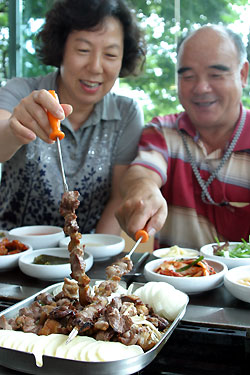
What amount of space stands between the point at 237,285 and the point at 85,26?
165cm

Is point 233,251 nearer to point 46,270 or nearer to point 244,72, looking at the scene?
point 46,270

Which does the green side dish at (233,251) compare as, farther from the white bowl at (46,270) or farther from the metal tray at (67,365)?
the metal tray at (67,365)

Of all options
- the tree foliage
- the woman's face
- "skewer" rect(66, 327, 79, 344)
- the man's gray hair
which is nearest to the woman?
the woman's face

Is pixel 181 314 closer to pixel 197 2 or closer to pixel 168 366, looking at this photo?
pixel 168 366

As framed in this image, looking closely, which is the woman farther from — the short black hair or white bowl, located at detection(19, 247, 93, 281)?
white bowl, located at detection(19, 247, 93, 281)

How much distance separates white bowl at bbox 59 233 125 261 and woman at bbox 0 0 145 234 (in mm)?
459

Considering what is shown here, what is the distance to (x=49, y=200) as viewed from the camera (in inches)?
93.4

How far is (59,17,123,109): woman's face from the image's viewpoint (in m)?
2.21

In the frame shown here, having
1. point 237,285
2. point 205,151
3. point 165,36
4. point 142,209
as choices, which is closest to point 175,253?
point 142,209

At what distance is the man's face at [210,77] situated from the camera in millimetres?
2256

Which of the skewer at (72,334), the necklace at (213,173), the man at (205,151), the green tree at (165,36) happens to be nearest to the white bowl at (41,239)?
the man at (205,151)

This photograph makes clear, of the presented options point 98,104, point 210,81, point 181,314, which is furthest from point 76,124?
point 181,314

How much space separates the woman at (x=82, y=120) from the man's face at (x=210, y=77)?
404 millimetres

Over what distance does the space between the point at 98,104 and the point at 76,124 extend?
196 mm
